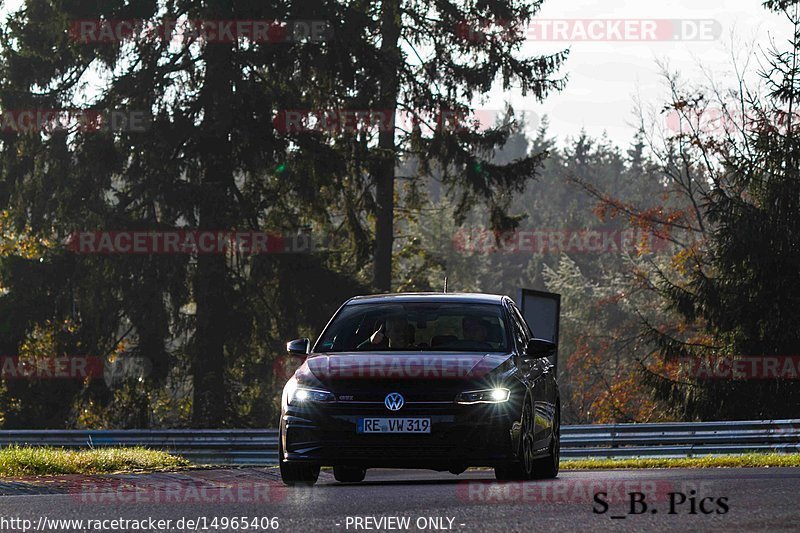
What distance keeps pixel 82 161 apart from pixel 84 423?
898 centimetres

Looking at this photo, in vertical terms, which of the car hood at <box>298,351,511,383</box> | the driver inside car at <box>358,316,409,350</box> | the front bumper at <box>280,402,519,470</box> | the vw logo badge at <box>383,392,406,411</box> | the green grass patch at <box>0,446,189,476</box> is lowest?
the green grass patch at <box>0,446,189,476</box>

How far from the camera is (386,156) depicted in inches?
1468

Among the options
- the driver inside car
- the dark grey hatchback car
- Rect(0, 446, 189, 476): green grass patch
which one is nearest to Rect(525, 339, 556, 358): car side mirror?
the dark grey hatchback car

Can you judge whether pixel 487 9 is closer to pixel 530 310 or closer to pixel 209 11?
pixel 209 11

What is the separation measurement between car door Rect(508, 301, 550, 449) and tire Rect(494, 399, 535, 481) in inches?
9.2

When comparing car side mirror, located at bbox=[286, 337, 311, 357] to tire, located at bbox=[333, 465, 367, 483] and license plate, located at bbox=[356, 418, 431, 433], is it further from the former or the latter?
license plate, located at bbox=[356, 418, 431, 433]

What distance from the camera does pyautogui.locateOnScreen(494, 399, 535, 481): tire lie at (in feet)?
40.8

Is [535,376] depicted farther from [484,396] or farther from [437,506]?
[437,506]

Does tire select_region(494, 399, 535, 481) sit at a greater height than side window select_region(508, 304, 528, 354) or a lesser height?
lesser

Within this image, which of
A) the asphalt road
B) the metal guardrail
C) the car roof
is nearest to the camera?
the asphalt road

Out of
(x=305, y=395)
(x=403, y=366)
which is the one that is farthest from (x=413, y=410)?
(x=305, y=395)

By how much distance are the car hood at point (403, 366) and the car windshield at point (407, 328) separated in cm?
43

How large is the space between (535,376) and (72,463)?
6.62m

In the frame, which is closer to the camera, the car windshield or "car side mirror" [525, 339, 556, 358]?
the car windshield
